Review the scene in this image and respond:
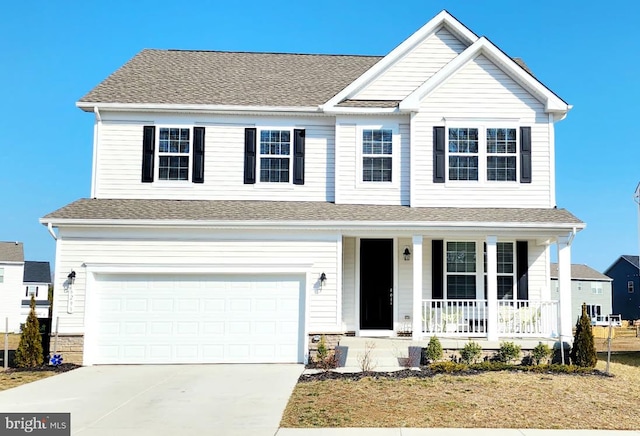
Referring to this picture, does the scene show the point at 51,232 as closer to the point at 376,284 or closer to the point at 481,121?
the point at 376,284

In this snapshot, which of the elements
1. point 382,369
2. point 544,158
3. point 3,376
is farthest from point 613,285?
point 3,376

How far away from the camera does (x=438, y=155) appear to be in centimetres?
1527

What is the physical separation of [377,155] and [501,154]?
312cm

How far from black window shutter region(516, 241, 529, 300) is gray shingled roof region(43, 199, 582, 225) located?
3.72ft

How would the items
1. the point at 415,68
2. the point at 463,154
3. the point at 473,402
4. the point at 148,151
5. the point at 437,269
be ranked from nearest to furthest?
the point at 473,402 → the point at 463,154 → the point at 437,269 → the point at 148,151 → the point at 415,68

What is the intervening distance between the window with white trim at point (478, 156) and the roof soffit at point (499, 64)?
41.3 inches

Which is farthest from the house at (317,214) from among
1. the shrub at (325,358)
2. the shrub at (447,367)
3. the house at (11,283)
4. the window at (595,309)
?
the window at (595,309)

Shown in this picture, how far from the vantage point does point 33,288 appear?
5053cm

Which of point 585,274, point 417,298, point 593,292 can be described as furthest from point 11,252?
point 593,292

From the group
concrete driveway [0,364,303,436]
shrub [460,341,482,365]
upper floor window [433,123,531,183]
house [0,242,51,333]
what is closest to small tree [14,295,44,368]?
concrete driveway [0,364,303,436]

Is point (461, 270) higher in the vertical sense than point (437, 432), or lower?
higher

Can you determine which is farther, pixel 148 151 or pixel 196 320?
pixel 148 151

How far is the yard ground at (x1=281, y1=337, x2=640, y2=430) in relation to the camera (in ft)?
28.2

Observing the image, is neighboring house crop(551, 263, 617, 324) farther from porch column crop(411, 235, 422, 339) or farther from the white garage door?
the white garage door
